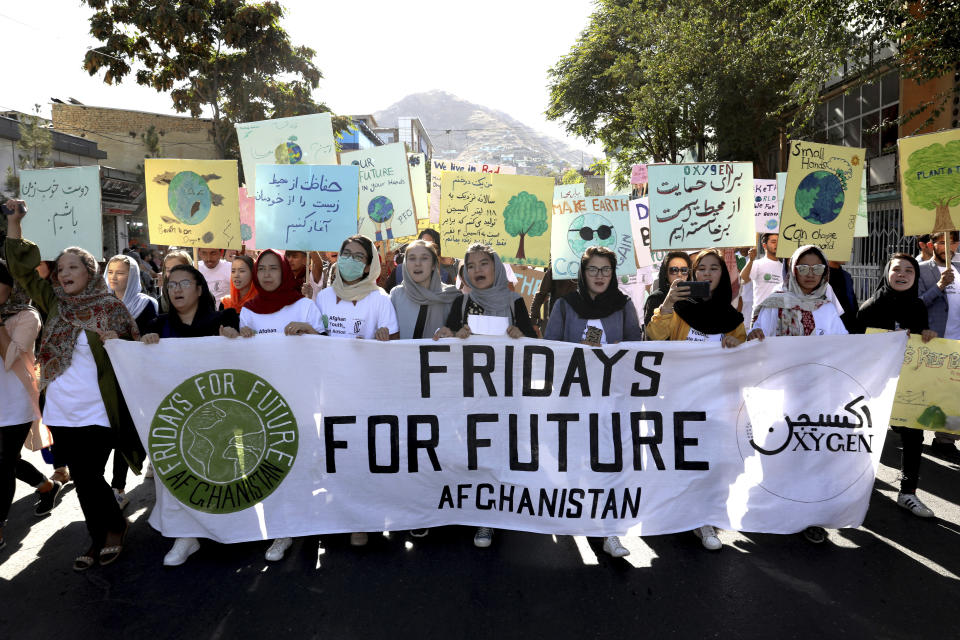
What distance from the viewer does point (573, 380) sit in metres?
3.63

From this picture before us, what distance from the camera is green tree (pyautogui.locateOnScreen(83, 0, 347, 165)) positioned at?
1438 centimetres

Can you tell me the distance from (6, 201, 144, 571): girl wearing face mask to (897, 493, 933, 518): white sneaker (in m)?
4.55

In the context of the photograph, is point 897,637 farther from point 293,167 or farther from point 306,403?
point 293,167

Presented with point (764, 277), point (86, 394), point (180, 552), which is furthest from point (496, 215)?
point (180, 552)

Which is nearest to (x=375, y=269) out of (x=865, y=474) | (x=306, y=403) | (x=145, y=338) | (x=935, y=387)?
(x=306, y=403)

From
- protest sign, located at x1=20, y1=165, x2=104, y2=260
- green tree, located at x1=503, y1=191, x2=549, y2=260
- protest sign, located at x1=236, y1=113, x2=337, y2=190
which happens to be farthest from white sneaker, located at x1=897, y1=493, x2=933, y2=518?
protest sign, located at x1=20, y1=165, x2=104, y2=260

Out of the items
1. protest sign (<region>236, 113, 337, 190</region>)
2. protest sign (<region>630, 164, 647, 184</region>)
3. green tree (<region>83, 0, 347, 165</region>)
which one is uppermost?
green tree (<region>83, 0, 347, 165</region>)

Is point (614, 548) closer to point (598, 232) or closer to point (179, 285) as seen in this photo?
point (179, 285)

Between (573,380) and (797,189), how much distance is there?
3125 millimetres

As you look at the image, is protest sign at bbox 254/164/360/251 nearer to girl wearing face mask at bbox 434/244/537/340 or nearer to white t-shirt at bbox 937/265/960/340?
girl wearing face mask at bbox 434/244/537/340

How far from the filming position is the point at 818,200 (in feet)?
18.1

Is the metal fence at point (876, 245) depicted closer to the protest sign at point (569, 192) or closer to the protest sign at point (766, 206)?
the protest sign at point (766, 206)

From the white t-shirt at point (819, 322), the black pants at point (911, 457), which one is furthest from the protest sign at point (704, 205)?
the black pants at point (911, 457)

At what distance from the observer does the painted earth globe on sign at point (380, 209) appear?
277 inches
